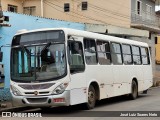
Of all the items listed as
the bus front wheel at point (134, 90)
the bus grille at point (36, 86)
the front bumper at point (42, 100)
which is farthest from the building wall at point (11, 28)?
the bus front wheel at point (134, 90)

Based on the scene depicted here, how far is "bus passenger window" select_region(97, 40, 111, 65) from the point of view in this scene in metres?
15.4

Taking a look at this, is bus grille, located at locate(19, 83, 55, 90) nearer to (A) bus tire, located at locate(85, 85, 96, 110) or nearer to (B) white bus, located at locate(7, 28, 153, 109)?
(B) white bus, located at locate(7, 28, 153, 109)

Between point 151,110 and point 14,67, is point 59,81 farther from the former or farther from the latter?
point 151,110

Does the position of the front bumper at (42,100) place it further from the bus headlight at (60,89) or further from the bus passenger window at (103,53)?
the bus passenger window at (103,53)

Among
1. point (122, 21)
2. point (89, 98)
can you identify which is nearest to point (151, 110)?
point (89, 98)

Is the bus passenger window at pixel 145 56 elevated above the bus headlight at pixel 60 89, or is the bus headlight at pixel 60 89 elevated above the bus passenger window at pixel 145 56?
the bus passenger window at pixel 145 56

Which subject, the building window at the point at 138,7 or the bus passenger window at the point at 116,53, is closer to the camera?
the bus passenger window at the point at 116,53

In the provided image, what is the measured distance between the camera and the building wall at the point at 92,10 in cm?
3447

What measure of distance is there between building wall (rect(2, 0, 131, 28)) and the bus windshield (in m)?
20.9

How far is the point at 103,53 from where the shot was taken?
1570 centimetres

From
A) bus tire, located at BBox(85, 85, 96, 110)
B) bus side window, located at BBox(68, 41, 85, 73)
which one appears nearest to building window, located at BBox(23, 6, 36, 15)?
bus tire, located at BBox(85, 85, 96, 110)

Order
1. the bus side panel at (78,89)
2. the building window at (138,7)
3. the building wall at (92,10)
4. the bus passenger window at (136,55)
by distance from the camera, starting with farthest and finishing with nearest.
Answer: the building window at (138,7), the building wall at (92,10), the bus passenger window at (136,55), the bus side panel at (78,89)

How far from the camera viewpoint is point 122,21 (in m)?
34.5

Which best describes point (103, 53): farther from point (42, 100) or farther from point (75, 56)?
point (42, 100)
